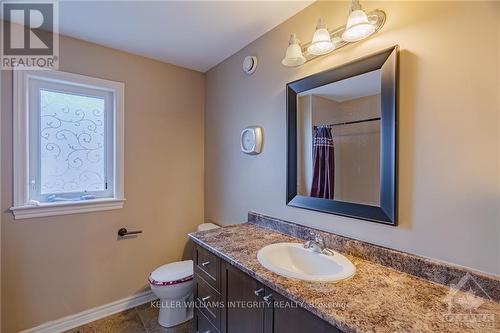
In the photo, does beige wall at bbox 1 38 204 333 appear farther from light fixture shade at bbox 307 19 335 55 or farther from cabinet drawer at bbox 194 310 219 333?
light fixture shade at bbox 307 19 335 55

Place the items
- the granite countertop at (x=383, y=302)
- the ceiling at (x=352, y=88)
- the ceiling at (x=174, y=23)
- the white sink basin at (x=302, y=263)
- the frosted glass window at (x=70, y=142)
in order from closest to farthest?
the granite countertop at (x=383, y=302) → the white sink basin at (x=302, y=263) → the ceiling at (x=352, y=88) → the ceiling at (x=174, y=23) → the frosted glass window at (x=70, y=142)

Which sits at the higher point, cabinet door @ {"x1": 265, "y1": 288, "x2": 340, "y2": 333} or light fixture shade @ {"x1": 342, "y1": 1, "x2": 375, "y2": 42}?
light fixture shade @ {"x1": 342, "y1": 1, "x2": 375, "y2": 42}

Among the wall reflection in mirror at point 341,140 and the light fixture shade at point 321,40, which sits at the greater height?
the light fixture shade at point 321,40

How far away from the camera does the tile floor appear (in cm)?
191

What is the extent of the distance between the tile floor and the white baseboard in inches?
1.5

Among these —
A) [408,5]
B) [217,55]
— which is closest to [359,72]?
[408,5]

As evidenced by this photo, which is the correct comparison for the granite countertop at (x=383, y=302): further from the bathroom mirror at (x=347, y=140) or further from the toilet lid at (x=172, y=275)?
the toilet lid at (x=172, y=275)

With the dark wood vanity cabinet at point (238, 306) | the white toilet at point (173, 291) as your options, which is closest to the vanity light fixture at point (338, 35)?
the dark wood vanity cabinet at point (238, 306)

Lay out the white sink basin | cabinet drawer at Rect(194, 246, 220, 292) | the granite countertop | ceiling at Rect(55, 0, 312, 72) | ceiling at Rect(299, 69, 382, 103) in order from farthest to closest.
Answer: ceiling at Rect(55, 0, 312, 72), cabinet drawer at Rect(194, 246, 220, 292), ceiling at Rect(299, 69, 382, 103), the white sink basin, the granite countertop

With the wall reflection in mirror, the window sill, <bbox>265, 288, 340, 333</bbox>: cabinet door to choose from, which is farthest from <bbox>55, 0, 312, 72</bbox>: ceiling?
<bbox>265, 288, 340, 333</bbox>: cabinet door

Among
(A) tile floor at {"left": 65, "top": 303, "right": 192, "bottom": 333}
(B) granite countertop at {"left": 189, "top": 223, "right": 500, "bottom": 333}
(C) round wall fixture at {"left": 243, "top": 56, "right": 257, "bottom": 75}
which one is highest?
(C) round wall fixture at {"left": 243, "top": 56, "right": 257, "bottom": 75}

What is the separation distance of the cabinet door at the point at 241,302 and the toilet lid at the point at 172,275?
675mm

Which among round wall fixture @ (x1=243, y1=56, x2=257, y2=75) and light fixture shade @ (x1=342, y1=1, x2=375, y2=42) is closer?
light fixture shade @ (x1=342, y1=1, x2=375, y2=42)

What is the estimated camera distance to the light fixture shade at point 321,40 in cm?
130
